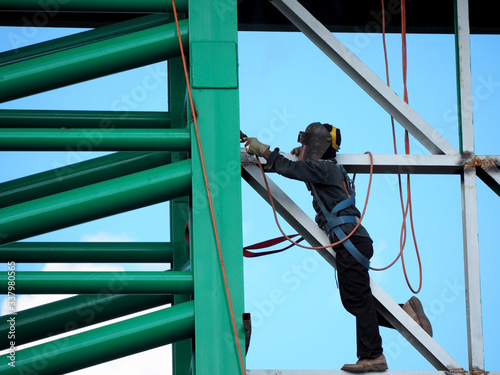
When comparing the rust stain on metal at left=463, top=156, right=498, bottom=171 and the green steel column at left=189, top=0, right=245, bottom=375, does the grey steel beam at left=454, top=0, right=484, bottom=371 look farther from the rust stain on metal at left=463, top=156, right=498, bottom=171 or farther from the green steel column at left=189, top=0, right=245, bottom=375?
the green steel column at left=189, top=0, right=245, bottom=375

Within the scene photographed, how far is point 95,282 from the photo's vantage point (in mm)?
4148

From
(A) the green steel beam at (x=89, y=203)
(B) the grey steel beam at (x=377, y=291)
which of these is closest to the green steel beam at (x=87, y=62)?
(A) the green steel beam at (x=89, y=203)

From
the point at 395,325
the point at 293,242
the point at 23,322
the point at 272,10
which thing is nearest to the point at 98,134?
the point at 23,322

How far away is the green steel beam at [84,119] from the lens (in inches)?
228

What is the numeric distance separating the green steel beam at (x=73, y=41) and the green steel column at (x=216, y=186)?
4.59 ft

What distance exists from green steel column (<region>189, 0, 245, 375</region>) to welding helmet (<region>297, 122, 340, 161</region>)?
2491 mm

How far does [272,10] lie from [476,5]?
191cm

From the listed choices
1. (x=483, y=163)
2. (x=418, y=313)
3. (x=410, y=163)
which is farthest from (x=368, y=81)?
(x=418, y=313)

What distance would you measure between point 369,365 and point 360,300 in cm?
50

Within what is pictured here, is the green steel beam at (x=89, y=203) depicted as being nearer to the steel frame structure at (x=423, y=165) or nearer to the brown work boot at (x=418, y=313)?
the steel frame structure at (x=423, y=165)

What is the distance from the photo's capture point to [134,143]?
4.38m

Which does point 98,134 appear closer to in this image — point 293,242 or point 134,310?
point 134,310

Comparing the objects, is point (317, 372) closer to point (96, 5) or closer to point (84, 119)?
point (84, 119)

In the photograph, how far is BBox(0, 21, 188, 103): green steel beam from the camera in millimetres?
4473
